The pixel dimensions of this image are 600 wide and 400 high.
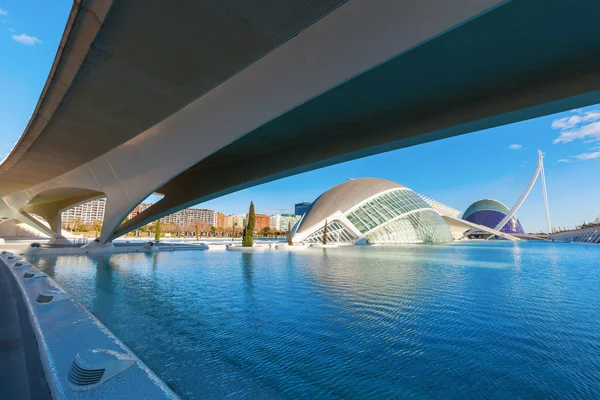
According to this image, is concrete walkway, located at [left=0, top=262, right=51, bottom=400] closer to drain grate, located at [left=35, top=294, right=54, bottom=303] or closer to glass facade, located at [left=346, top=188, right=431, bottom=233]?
drain grate, located at [left=35, top=294, right=54, bottom=303]

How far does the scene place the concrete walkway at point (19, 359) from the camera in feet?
7.73

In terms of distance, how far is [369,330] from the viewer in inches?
194

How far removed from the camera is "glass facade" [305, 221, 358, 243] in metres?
33.0

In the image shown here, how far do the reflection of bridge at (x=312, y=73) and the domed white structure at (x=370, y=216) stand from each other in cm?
2584

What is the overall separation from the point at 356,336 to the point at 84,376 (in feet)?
12.0

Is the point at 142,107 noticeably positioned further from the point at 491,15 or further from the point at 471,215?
the point at 471,215

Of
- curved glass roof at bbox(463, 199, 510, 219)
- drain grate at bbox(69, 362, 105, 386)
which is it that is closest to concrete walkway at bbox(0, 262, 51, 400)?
drain grate at bbox(69, 362, 105, 386)

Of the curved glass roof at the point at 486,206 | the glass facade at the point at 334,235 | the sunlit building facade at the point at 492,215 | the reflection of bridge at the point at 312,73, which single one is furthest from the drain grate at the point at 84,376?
the curved glass roof at the point at 486,206

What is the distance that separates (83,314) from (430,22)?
6257 mm

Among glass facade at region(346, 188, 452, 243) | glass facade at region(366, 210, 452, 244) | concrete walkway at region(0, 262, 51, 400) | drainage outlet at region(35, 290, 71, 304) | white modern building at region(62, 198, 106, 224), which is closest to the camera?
concrete walkway at region(0, 262, 51, 400)

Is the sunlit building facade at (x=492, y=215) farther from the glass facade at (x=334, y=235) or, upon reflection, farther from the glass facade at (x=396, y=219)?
the glass facade at (x=334, y=235)

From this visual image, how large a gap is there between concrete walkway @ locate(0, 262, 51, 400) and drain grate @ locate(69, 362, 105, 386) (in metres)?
0.19

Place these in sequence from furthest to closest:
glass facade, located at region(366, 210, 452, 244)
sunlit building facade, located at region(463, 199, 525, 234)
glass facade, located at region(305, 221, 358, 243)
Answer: sunlit building facade, located at region(463, 199, 525, 234)
glass facade, located at region(366, 210, 452, 244)
glass facade, located at region(305, 221, 358, 243)

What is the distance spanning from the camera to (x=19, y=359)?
292cm
